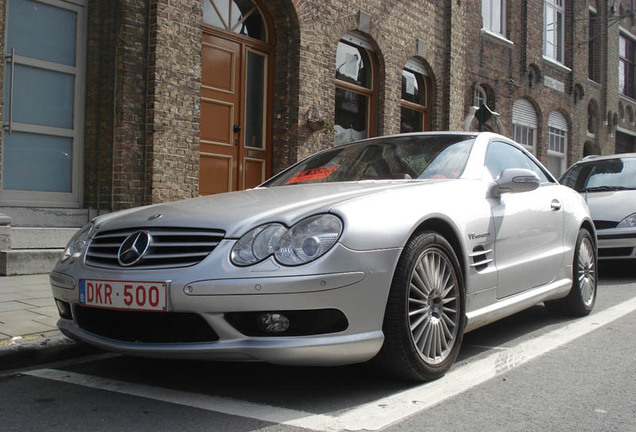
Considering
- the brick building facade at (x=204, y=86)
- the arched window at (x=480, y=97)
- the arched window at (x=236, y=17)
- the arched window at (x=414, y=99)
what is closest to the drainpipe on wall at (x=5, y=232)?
the brick building facade at (x=204, y=86)

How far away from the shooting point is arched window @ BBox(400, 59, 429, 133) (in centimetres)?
1417

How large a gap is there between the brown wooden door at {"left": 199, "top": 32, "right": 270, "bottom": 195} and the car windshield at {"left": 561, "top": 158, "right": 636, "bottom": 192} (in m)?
4.60

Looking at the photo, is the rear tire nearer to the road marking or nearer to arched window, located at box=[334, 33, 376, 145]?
the road marking

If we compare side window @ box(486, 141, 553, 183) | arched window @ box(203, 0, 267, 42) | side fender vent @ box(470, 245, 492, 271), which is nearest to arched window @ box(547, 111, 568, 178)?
arched window @ box(203, 0, 267, 42)

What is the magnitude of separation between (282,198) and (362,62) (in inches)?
384

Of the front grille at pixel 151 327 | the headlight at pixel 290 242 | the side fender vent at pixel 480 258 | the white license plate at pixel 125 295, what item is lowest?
the front grille at pixel 151 327

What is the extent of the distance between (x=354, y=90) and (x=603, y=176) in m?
4.99

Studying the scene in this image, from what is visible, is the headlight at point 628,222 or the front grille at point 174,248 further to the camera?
the headlight at point 628,222

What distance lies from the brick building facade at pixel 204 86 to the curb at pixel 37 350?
3697 millimetres

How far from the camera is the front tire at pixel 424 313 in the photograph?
3.25 m

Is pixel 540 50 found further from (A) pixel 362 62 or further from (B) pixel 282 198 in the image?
(B) pixel 282 198

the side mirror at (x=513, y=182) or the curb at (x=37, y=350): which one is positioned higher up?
the side mirror at (x=513, y=182)

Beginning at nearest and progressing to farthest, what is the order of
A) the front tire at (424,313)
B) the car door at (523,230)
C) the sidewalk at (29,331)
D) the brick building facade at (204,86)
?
the front tire at (424,313)
the sidewalk at (29,331)
the car door at (523,230)
the brick building facade at (204,86)

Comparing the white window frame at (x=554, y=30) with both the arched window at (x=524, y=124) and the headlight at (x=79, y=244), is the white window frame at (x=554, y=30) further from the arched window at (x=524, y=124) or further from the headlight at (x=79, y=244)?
the headlight at (x=79, y=244)
